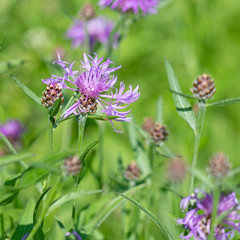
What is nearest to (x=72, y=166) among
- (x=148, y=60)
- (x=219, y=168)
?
(x=219, y=168)

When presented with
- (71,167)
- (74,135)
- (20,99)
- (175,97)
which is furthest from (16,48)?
(71,167)

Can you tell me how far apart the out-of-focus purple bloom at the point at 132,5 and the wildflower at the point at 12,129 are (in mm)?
850

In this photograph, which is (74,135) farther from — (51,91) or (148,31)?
(51,91)

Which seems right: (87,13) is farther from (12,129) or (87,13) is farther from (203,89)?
(203,89)

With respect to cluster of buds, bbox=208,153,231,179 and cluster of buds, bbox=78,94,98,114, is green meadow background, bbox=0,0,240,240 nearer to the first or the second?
cluster of buds, bbox=78,94,98,114

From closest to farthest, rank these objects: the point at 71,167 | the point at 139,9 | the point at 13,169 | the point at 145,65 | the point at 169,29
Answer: the point at 71,167 < the point at 13,169 < the point at 139,9 < the point at 145,65 < the point at 169,29

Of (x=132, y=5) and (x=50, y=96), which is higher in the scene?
(x=132, y=5)

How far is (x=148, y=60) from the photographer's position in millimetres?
4051

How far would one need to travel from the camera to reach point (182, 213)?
139 centimetres

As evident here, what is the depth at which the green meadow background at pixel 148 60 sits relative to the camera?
315 centimetres

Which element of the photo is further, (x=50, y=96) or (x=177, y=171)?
(x=50, y=96)

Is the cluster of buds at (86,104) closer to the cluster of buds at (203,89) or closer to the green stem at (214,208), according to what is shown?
the cluster of buds at (203,89)

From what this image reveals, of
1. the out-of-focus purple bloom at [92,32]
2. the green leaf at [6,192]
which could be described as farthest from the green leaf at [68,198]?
→ the out-of-focus purple bloom at [92,32]

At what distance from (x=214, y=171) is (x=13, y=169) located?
4.59 ft
